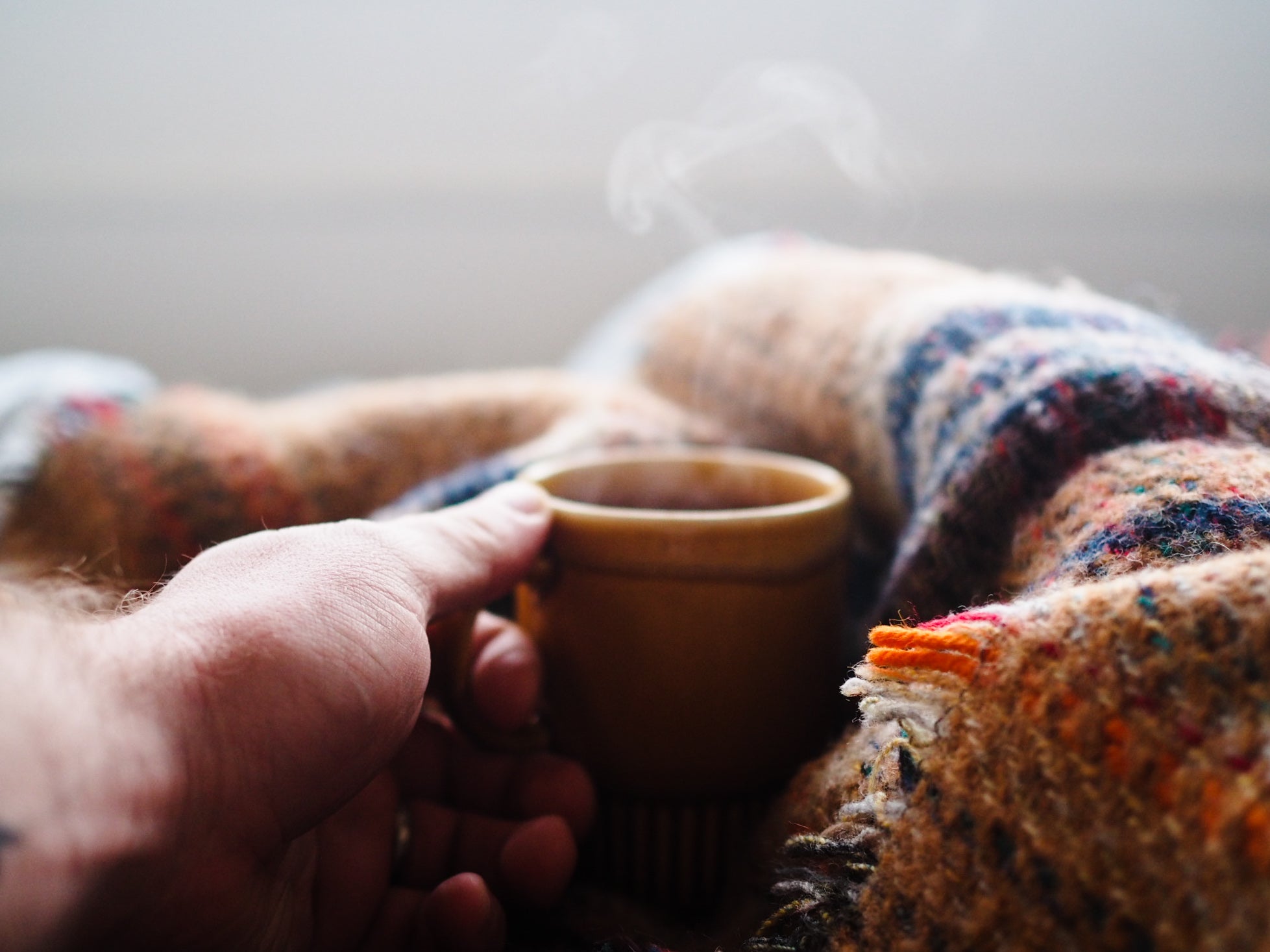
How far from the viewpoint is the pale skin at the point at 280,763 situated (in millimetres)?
205

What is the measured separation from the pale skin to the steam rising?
0.97 ft

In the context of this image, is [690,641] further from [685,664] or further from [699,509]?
[699,509]

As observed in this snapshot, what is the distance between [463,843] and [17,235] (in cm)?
114

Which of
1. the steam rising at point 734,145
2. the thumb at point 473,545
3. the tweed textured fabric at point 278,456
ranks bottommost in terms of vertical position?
the tweed textured fabric at point 278,456

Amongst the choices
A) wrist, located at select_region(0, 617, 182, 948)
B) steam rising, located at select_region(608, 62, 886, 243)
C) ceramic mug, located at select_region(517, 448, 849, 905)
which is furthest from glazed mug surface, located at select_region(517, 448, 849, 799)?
steam rising, located at select_region(608, 62, 886, 243)

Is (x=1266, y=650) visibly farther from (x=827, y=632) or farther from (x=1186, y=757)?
(x=827, y=632)

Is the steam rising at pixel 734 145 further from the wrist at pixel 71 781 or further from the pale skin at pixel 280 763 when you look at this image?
the wrist at pixel 71 781

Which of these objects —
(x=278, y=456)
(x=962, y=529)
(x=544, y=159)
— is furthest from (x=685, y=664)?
(x=544, y=159)

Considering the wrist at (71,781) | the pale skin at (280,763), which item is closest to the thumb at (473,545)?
the pale skin at (280,763)

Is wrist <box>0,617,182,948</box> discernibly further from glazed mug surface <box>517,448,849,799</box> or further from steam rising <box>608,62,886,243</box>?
steam rising <box>608,62,886,243</box>

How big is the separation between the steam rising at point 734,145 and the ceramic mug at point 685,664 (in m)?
0.29

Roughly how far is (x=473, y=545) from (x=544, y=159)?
769 millimetres

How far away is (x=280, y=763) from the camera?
10.2 inches

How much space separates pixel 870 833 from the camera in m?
0.24
